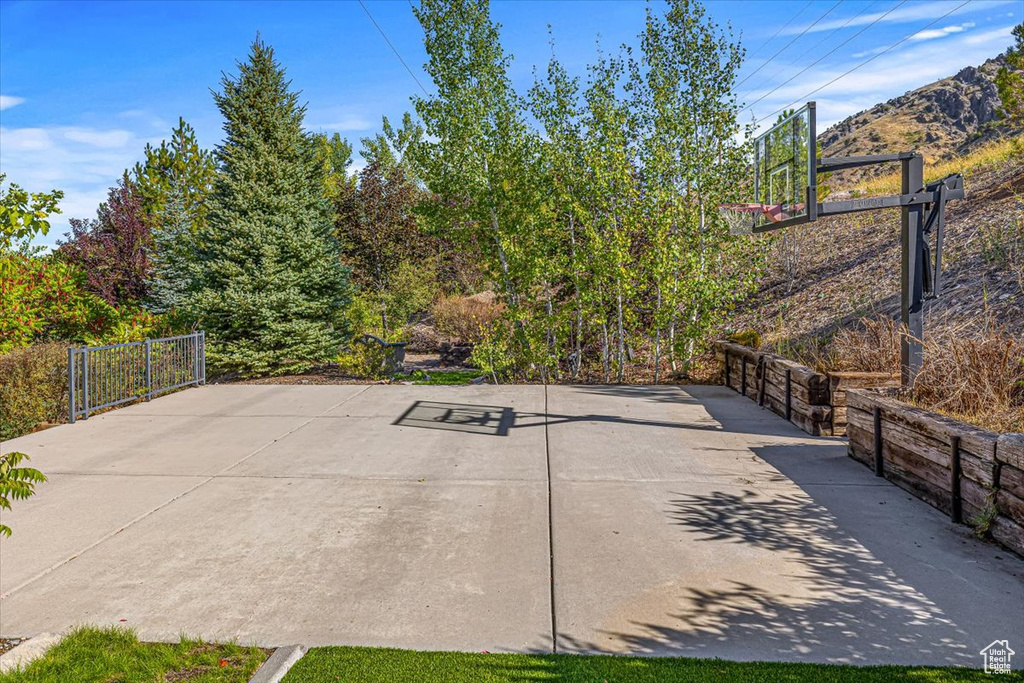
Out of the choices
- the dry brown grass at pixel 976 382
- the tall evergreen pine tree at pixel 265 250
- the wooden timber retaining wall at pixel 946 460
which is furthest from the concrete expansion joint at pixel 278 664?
the tall evergreen pine tree at pixel 265 250

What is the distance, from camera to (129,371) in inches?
397

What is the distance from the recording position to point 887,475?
5723 mm

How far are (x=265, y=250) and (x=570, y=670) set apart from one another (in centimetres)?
1217

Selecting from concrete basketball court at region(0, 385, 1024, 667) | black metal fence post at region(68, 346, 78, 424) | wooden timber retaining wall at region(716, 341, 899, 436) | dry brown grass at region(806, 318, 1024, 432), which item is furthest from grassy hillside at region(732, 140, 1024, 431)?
black metal fence post at region(68, 346, 78, 424)

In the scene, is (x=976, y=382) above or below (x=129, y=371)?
above

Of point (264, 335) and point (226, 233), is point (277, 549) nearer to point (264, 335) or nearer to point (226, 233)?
point (264, 335)

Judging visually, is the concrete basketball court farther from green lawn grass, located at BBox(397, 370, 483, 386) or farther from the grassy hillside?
green lawn grass, located at BBox(397, 370, 483, 386)

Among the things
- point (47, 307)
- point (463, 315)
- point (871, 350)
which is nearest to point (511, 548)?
point (871, 350)

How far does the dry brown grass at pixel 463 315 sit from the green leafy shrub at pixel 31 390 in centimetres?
898

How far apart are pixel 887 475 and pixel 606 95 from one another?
306 inches

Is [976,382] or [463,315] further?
[463,315]

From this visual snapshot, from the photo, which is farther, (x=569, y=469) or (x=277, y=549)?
(x=569, y=469)

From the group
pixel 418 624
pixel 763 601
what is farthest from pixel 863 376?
pixel 418 624

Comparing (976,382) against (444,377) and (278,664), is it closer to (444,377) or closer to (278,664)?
(278,664)
